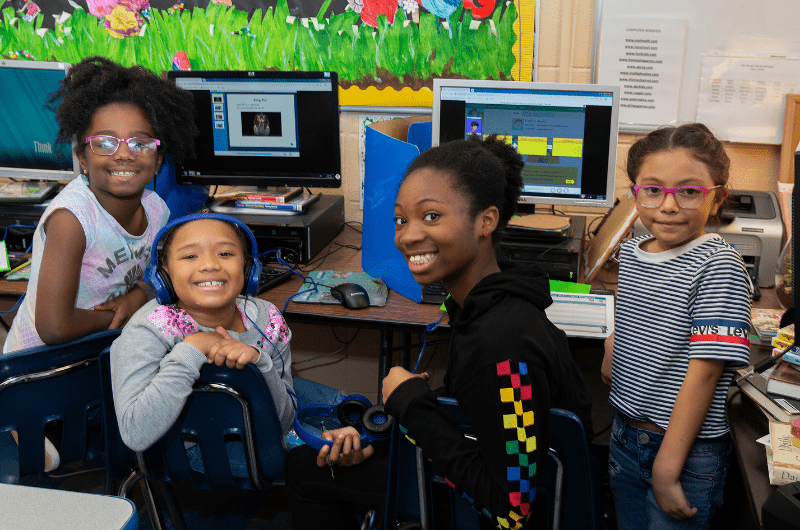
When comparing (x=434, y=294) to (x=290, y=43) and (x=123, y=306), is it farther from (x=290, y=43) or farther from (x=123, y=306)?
Answer: (x=290, y=43)

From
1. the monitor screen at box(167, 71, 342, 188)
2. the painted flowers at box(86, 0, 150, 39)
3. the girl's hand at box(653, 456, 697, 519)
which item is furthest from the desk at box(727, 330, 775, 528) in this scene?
the painted flowers at box(86, 0, 150, 39)

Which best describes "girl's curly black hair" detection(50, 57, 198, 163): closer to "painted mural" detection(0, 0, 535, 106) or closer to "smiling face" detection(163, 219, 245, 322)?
"smiling face" detection(163, 219, 245, 322)

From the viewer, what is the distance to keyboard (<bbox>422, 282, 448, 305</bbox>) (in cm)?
175

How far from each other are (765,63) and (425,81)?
1167mm

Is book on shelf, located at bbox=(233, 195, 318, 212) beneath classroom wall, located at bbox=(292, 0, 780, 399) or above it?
beneath

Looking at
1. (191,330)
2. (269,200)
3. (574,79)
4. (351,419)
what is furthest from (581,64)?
(191,330)

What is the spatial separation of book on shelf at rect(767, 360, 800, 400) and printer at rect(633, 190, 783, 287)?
696mm

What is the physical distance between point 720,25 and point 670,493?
65.4 inches

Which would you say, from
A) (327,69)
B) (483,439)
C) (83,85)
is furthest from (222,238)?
(327,69)

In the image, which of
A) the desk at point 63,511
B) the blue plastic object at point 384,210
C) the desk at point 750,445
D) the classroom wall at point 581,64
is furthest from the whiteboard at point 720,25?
the desk at point 63,511

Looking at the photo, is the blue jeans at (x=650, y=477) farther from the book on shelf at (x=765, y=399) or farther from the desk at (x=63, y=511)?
the desk at (x=63, y=511)

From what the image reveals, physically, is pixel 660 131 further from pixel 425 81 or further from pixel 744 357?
pixel 425 81

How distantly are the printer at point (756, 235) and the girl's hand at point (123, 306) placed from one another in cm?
148

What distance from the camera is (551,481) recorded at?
0.96 meters
